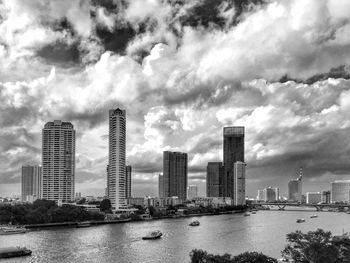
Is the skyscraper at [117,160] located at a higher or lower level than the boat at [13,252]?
higher

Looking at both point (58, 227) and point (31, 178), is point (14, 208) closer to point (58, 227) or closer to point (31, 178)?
point (58, 227)

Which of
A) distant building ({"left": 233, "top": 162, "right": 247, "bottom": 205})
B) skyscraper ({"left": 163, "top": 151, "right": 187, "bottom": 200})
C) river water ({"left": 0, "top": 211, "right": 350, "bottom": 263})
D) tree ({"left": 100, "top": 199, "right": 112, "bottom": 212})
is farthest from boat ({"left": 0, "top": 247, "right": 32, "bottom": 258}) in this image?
distant building ({"left": 233, "top": 162, "right": 247, "bottom": 205})

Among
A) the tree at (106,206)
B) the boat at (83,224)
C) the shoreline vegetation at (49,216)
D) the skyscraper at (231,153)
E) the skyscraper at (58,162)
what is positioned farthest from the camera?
the skyscraper at (231,153)

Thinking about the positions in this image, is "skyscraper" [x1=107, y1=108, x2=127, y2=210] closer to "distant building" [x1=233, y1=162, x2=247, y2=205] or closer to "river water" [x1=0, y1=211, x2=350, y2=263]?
"river water" [x1=0, y1=211, x2=350, y2=263]

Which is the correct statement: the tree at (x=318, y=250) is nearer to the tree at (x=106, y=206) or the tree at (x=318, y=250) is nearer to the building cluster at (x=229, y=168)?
the tree at (x=106, y=206)

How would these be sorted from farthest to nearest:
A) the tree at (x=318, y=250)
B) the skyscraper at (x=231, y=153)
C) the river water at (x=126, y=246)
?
the skyscraper at (x=231, y=153) < the river water at (x=126, y=246) < the tree at (x=318, y=250)

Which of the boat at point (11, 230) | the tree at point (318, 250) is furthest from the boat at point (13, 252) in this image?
the tree at point (318, 250)

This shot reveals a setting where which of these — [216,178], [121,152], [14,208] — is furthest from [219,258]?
[216,178]
